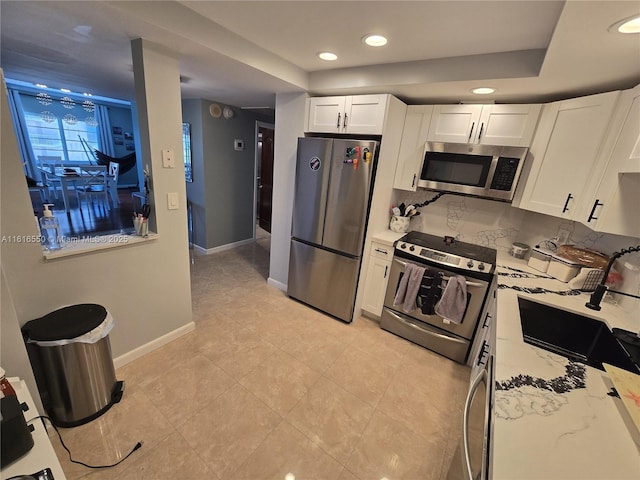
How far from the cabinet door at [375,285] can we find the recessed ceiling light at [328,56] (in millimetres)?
1726

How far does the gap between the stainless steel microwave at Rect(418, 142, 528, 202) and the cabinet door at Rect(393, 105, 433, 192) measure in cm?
11

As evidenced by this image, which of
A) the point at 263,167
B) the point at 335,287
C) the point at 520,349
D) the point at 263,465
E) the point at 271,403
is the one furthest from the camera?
the point at 263,167

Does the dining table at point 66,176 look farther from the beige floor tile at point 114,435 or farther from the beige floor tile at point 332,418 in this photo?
the beige floor tile at point 332,418

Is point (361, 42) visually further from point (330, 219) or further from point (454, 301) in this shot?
point (454, 301)

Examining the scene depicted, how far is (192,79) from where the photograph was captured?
2.47 meters

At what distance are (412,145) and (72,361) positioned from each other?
9.60 ft

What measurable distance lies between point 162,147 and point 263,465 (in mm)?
2083

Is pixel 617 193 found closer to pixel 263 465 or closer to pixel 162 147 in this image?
pixel 263 465

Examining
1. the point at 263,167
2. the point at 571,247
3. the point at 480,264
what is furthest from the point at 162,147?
the point at 263,167

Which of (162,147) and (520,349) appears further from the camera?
(162,147)

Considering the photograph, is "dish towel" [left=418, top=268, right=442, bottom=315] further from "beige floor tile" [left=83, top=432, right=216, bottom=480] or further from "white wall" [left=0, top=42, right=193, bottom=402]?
"white wall" [left=0, top=42, right=193, bottom=402]

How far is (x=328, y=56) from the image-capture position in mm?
2000

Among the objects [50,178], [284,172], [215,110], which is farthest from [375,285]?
[50,178]

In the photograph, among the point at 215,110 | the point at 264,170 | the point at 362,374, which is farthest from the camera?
the point at 264,170
